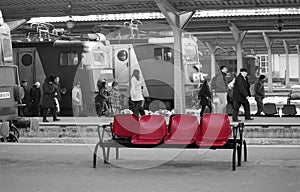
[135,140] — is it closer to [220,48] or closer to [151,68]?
[151,68]

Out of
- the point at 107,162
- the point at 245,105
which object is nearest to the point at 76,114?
the point at 245,105

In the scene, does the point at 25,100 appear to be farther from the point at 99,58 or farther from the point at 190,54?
the point at 190,54

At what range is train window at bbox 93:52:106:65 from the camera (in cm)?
2295

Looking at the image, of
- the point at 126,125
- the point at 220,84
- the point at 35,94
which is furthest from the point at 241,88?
the point at 126,125

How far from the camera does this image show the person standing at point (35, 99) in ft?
67.8

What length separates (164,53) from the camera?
77.2ft

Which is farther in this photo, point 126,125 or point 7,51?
point 7,51

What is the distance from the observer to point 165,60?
928 inches

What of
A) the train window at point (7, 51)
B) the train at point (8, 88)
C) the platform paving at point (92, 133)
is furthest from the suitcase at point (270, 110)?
the train window at point (7, 51)

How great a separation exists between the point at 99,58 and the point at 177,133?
13.5 m

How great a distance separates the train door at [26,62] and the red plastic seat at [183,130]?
13.9 metres

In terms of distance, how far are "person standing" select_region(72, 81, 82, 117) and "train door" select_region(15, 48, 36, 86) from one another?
2014 mm

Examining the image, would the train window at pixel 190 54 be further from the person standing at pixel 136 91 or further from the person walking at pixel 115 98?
the person standing at pixel 136 91

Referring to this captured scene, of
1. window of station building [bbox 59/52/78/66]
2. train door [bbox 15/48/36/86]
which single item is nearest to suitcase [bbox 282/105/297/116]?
window of station building [bbox 59/52/78/66]
